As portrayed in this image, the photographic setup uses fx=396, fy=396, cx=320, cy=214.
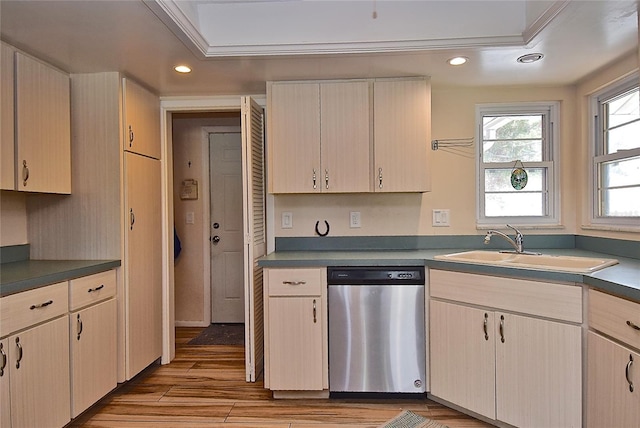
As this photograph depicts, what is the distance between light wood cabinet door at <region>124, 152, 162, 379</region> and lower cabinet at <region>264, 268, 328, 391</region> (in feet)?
3.13

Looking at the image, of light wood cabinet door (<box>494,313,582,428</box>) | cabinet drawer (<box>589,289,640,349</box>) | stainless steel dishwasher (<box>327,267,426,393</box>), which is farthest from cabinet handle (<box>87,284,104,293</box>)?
cabinet drawer (<box>589,289,640,349</box>)

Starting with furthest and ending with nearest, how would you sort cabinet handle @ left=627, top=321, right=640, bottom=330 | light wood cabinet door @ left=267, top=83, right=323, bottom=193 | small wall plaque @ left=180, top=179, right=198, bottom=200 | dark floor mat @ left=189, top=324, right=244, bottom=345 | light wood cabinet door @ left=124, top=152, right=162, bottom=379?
1. small wall plaque @ left=180, top=179, right=198, bottom=200
2. dark floor mat @ left=189, top=324, right=244, bottom=345
3. light wood cabinet door @ left=267, top=83, right=323, bottom=193
4. light wood cabinet door @ left=124, top=152, right=162, bottom=379
5. cabinet handle @ left=627, top=321, right=640, bottom=330

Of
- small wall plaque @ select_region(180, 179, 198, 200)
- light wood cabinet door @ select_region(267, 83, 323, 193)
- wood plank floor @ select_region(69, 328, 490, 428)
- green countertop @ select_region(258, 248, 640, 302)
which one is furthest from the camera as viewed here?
small wall plaque @ select_region(180, 179, 198, 200)

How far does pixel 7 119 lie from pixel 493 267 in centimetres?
263

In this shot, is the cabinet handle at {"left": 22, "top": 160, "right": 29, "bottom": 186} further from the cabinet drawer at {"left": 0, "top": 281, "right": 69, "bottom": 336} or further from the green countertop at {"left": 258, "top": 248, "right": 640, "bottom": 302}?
the green countertop at {"left": 258, "top": 248, "right": 640, "bottom": 302}

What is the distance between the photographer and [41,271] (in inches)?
81.4

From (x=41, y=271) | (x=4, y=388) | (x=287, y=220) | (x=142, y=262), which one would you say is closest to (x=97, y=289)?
(x=41, y=271)

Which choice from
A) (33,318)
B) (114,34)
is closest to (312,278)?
(33,318)

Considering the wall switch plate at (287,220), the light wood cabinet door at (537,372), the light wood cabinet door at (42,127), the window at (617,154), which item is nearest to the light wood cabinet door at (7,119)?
the light wood cabinet door at (42,127)

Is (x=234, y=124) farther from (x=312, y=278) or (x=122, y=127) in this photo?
(x=312, y=278)

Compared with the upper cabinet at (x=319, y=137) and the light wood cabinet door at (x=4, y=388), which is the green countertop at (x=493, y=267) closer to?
the upper cabinet at (x=319, y=137)

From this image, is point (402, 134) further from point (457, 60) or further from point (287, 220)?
point (287, 220)

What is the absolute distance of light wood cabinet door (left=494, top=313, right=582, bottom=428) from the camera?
6.11 ft

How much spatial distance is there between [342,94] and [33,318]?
217 centimetres
